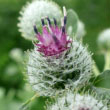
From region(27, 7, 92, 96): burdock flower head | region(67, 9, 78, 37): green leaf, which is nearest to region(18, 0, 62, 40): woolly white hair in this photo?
region(67, 9, 78, 37): green leaf

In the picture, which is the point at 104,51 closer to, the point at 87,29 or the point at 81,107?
the point at 87,29

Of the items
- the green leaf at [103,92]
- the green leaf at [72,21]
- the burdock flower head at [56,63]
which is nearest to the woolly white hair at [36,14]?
the green leaf at [72,21]

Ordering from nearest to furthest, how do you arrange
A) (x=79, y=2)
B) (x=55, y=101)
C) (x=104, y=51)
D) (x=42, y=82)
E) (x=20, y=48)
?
(x=55, y=101)
(x=42, y=82)
(x=104, y=51)
(x=20, y=48)
(x=79, y=2)

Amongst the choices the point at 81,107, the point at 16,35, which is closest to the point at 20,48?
the point at 16,35

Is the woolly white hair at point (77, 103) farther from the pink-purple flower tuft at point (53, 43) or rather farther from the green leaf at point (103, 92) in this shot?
the pink-purple flower tuft at point (53, 43)

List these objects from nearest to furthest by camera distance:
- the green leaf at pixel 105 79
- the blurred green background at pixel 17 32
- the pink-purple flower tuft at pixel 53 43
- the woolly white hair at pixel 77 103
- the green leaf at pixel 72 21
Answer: the woolly white hair at pixel 77 103
the pink-purple flower tuft at pixel 53 43
the green leaf at pixel 105 79
the green leaf at pixel 72 21
the blurred green background at pixel 17 32

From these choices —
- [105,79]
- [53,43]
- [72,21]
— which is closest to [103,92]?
[105,79]

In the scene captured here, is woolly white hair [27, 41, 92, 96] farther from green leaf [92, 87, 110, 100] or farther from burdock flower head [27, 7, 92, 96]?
green leaf [92, 87, 110, 100]
